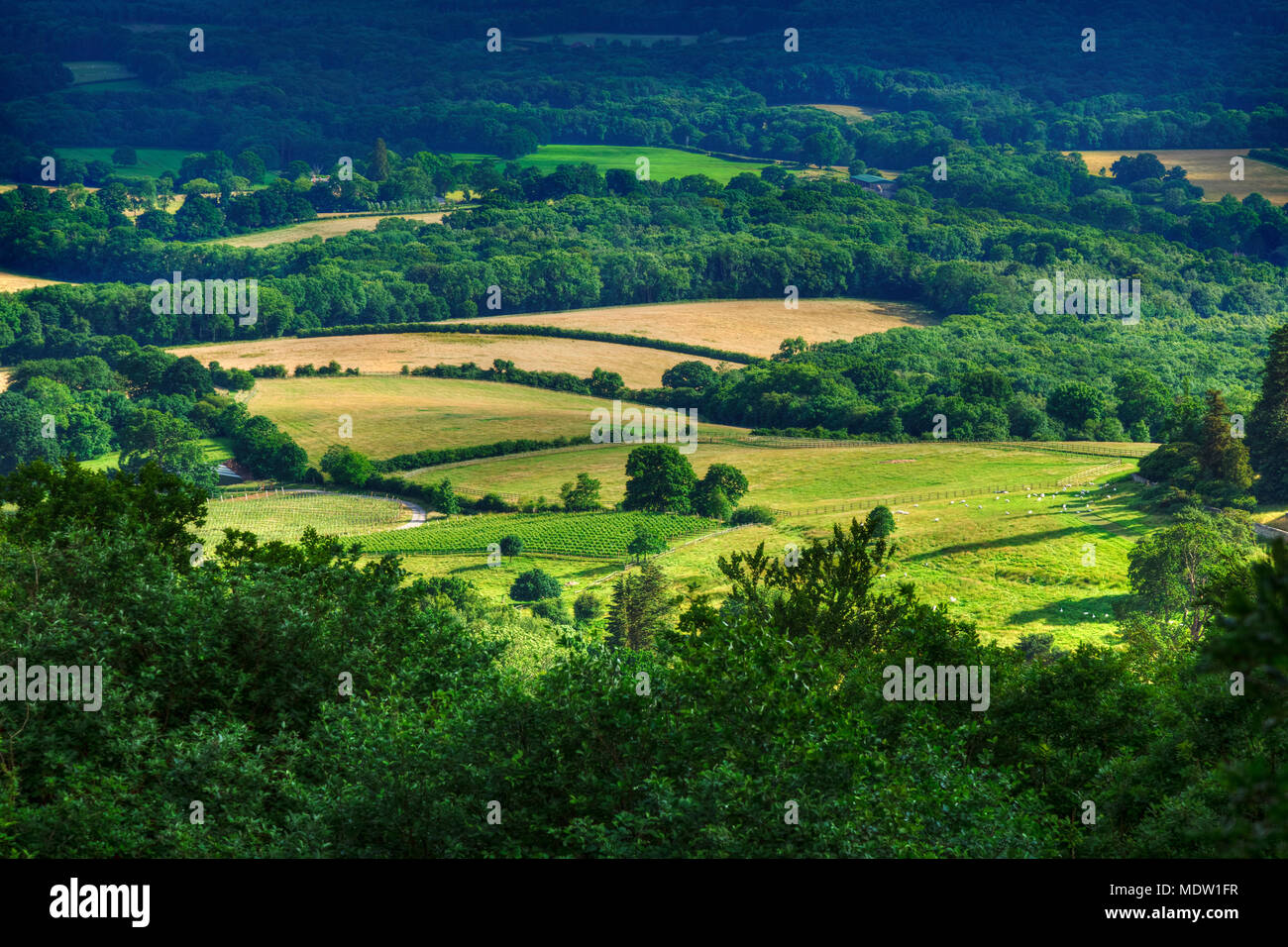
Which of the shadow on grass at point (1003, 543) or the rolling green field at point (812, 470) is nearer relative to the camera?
the shadow on grass at point (1003, 543)

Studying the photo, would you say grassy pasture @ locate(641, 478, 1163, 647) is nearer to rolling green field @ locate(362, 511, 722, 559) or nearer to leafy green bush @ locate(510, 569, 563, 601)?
rolling green field @ locate(362, 511, 722, 559)

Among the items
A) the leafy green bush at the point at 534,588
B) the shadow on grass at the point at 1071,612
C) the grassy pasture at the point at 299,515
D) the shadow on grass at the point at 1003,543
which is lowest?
the shadow on grass at the point at 1071,612
